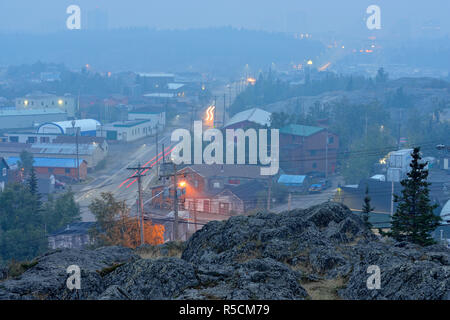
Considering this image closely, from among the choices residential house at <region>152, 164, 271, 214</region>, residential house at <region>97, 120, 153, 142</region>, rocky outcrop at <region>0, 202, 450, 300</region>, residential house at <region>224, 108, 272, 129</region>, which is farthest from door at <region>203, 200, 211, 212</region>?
residential house at <region>97, 120, 153, 142</region>

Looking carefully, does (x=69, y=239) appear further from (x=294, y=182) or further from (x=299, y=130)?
(x=299, y=130)

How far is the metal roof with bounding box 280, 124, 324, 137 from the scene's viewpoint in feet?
97.7

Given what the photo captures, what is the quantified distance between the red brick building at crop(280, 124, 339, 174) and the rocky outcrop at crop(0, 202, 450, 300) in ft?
72.8

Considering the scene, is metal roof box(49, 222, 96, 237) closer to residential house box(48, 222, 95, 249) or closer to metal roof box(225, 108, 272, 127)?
residential house box(48, 222, 95, 249)

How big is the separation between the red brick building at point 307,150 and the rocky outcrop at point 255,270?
22.2 metres

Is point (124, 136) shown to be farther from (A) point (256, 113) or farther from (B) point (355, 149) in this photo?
(B) point (355, 149)

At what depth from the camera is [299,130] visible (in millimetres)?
30625

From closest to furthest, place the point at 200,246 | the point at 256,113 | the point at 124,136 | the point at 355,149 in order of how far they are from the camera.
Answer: the point at 200,246 < the point at 355,149 < the point at 124,136 < the point at 256,113

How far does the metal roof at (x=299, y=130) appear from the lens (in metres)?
29.8

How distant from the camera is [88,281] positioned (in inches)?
174

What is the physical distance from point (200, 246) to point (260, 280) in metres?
1.73

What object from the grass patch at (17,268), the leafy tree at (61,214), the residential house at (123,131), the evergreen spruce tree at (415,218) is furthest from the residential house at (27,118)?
the grass patch at (17,268)

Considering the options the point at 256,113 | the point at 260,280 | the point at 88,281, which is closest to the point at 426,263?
the point at 260,280

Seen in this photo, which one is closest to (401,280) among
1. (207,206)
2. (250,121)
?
(207,206)
